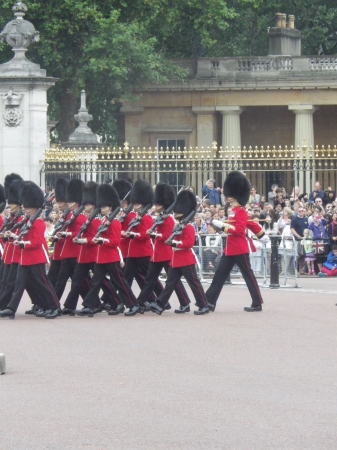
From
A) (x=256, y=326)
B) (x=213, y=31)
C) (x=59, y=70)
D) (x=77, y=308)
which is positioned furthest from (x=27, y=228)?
(x=213, y=31)

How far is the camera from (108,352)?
10.9 m

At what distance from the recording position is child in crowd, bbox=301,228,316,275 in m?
20.1

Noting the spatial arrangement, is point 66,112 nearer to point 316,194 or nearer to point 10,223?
point 316,194

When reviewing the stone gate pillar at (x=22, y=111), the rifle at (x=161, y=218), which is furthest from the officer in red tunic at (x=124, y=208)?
the stone gate pillar at (x=22, y=111)

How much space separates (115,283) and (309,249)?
21.6 feet

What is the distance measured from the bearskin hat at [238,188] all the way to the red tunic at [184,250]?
2.66ft

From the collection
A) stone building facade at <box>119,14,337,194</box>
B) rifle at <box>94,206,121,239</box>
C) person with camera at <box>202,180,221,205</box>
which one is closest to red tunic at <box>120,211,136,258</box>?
rifle at <box>94,206,121,239</box>

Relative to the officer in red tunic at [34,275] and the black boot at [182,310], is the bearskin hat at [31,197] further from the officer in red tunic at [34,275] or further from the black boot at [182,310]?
the black boot at [182,310]

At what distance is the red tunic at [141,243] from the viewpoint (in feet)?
48.0

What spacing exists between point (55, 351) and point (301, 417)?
354 centimetres

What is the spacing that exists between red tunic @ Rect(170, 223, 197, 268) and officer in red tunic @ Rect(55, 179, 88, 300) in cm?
115

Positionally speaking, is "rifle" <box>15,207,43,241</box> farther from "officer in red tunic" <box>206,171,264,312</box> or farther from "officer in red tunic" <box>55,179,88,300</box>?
"officer in red tunic" <box>206,171,264,312</box>

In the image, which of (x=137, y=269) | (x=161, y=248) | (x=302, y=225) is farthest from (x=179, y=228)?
(x=302, y=225)

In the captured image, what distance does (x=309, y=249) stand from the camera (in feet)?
66.2
